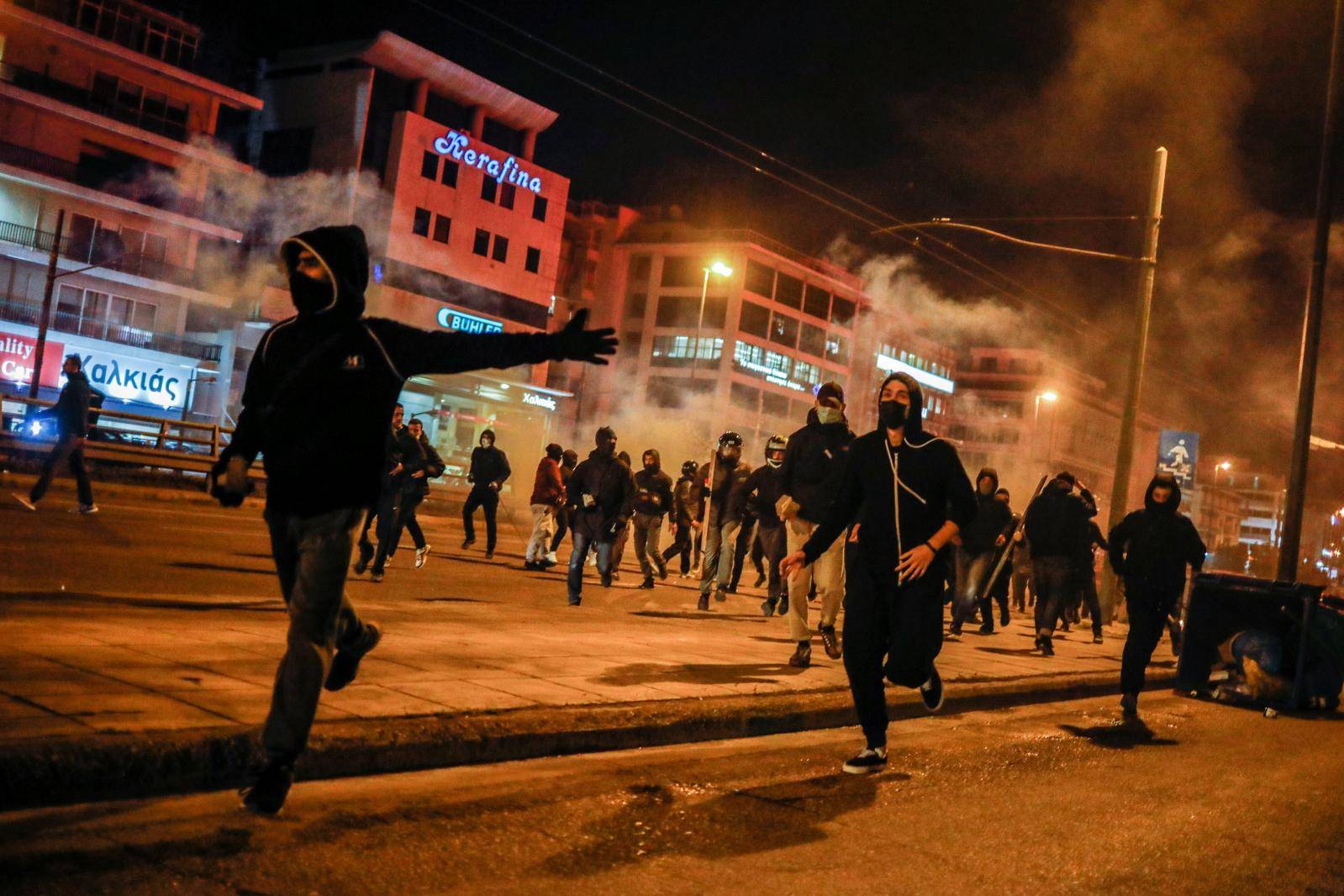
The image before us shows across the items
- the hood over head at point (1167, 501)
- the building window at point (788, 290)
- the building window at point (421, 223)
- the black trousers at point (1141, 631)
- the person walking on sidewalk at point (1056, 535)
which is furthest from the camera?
the building window at point (788, 290)

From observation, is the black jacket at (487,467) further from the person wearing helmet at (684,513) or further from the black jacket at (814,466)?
the black jacket at (814,466)

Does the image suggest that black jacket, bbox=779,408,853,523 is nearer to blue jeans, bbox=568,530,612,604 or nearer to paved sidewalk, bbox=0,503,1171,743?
paved sidewalk, bbox=0,503,1171,743

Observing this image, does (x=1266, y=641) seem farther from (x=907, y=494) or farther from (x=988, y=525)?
(x=907, y=494)

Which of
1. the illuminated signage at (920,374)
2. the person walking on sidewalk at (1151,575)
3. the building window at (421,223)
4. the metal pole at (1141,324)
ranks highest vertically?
the illuminated signage at (920,374)

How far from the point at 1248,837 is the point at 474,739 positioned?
122 inches

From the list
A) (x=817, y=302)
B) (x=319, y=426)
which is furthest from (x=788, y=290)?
(x=319, y=426)

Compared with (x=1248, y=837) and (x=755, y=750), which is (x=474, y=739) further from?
(x=1248, y=837)

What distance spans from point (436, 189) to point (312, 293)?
5297 cm

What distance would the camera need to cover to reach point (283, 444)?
415 centimetres

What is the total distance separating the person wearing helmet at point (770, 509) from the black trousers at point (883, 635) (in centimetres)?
605

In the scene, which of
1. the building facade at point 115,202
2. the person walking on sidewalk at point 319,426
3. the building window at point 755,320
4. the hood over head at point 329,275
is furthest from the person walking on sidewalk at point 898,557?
the building window at point 755,320

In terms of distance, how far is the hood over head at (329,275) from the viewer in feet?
13.7

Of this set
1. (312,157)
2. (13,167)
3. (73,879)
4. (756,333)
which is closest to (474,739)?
(73,879)

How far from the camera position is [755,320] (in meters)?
72.2
